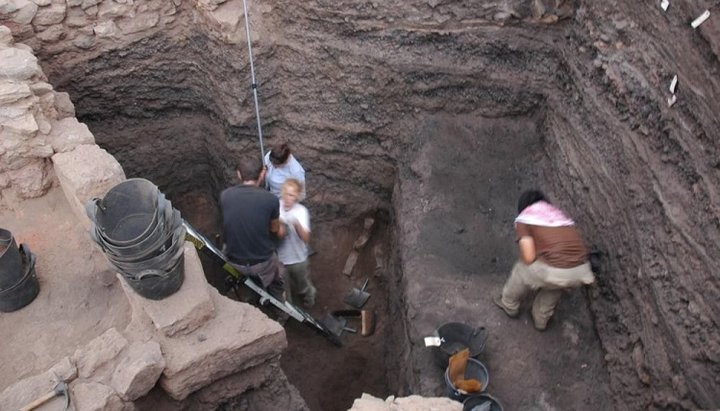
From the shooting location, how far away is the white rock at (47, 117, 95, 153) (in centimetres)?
503

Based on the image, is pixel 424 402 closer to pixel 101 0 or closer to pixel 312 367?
pixel 312 367

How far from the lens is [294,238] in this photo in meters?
5.41

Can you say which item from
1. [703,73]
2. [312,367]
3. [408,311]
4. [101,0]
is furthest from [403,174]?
[101,0]

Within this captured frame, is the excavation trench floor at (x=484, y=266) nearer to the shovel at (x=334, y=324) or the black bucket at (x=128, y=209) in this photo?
the shovel at (x=334, y=324)

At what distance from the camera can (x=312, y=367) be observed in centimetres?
633

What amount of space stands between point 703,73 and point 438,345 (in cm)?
262

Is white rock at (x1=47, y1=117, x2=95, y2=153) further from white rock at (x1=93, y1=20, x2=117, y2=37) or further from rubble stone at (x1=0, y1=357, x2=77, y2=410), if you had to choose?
rubble stone at (x1=0, y1=357, x2=77, y2=410)

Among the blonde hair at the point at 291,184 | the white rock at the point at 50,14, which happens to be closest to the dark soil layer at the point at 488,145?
the white rock at the point at 50,14

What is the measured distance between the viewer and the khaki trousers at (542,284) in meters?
4.53

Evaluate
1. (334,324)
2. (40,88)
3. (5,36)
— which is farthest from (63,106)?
(334,324)

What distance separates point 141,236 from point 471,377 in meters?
2.59

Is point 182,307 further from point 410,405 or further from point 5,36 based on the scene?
point 5,36

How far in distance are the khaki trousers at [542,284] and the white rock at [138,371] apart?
264 cm

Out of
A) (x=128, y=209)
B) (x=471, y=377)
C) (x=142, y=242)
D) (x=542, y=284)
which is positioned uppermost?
(x=542, y=284)
